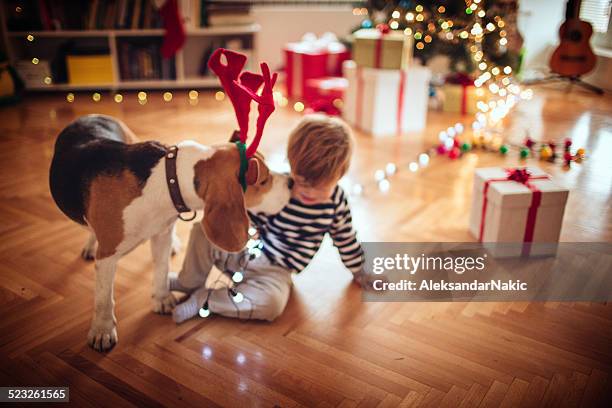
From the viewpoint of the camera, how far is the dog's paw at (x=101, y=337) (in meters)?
1.58

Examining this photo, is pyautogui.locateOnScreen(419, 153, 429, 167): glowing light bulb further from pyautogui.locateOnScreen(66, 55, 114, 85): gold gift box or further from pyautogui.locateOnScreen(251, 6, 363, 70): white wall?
pyautogui.locateOnScreen(66, 55, 114, 85): gold gift box

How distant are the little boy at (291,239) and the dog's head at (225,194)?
243 mm

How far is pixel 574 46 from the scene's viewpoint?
4.55m

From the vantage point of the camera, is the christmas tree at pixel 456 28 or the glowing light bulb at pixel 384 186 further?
the christmas tree at pixel 456 28

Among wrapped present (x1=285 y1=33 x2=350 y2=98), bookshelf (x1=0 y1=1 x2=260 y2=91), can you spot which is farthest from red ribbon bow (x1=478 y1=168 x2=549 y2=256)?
bookshelf (x1=0 y1=1 x2=260 y2=91)

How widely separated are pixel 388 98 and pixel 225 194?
8.02 feet

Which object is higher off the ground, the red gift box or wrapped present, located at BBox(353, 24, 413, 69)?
wrapped present, located at BBox(353, 24, 413, 69)

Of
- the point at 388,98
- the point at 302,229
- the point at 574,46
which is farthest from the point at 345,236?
the point at 574,46

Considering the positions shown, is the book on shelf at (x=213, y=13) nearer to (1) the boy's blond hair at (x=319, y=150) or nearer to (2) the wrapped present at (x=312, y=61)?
(2) the wrapped present at (x=312, y=61)

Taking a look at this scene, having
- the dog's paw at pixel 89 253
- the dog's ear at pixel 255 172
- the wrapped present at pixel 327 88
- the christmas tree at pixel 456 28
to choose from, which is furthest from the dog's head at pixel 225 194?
the wrapped present at pixel 327 88

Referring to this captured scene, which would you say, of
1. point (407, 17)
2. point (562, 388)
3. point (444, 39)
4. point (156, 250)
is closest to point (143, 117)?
point (407, 17)

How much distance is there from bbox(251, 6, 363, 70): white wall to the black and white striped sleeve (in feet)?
11.4

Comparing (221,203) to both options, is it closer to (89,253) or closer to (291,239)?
(291,239)

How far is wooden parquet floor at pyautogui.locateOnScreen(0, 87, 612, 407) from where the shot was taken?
144cm
